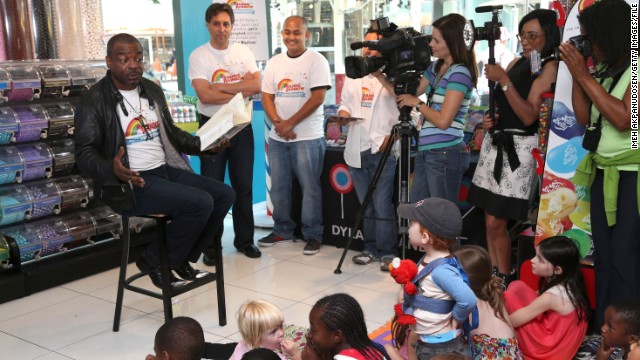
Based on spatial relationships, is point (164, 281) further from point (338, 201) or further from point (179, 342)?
point (338, 201)

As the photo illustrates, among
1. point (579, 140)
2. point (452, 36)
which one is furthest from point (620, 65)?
point (452, 36)

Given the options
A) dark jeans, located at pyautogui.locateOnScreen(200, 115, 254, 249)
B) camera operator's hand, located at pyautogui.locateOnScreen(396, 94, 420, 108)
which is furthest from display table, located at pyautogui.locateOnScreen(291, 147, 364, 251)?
camera operator's hand, located at pyautogui.locateOnScreen(396, 94, 420, 108)

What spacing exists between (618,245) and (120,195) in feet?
7.49

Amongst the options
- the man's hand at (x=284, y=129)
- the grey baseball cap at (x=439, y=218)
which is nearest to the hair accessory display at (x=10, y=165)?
the man's hand at (x=284, y=129)

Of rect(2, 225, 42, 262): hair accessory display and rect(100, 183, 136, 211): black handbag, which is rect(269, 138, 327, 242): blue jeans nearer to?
rect(2, 225, 42, 262): hair accessory display

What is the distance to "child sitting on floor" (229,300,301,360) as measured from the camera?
2.40 metres

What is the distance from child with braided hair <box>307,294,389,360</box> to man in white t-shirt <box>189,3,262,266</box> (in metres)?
2.61

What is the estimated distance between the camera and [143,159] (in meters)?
3.49

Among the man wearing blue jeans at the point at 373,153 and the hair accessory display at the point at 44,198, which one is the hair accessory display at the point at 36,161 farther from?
the man wearing blue jeans at the point at 373,153

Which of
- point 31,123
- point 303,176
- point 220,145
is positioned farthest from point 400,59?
point 31,123

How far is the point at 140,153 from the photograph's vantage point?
3490 millimetres

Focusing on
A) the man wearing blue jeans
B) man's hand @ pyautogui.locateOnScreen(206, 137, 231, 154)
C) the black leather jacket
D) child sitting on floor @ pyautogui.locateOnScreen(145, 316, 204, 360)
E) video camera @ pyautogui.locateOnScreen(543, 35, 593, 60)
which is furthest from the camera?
the man wearing blue jeans

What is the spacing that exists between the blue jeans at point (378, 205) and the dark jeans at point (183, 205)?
1.23 m

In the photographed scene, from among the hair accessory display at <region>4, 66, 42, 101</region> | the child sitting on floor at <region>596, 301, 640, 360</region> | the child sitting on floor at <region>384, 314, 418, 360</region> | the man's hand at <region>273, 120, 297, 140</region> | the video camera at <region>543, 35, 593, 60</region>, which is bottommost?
the child sitting on floor at <region>384, 314, 418, 360</region>
